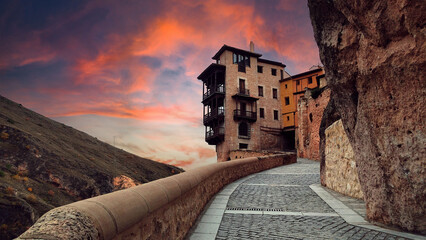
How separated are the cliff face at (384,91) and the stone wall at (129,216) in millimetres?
3316

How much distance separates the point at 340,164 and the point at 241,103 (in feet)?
103

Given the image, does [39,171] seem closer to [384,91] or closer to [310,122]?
[384,91]

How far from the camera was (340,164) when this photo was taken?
8.06 metres

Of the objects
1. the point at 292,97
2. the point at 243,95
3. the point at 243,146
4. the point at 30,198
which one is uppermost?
the point at 292,97

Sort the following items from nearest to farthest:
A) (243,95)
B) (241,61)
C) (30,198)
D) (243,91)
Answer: (30,198) < (243,95) < (243,91) < (241,61)

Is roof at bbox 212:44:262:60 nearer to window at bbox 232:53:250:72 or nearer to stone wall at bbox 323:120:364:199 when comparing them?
window at bbox 232:53:250:72

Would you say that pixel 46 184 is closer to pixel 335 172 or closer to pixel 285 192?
pixel 285 192

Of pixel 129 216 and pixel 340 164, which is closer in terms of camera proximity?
pixel 129 216

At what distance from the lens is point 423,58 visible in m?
3.61

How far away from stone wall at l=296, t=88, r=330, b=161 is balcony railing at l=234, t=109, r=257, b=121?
7.41 meters

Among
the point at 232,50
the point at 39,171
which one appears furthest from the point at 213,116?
the point at 39,171

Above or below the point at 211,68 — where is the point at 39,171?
below

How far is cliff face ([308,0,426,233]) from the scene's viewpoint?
12.4 ft

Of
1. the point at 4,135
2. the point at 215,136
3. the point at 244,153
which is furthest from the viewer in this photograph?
the point at 215,136
